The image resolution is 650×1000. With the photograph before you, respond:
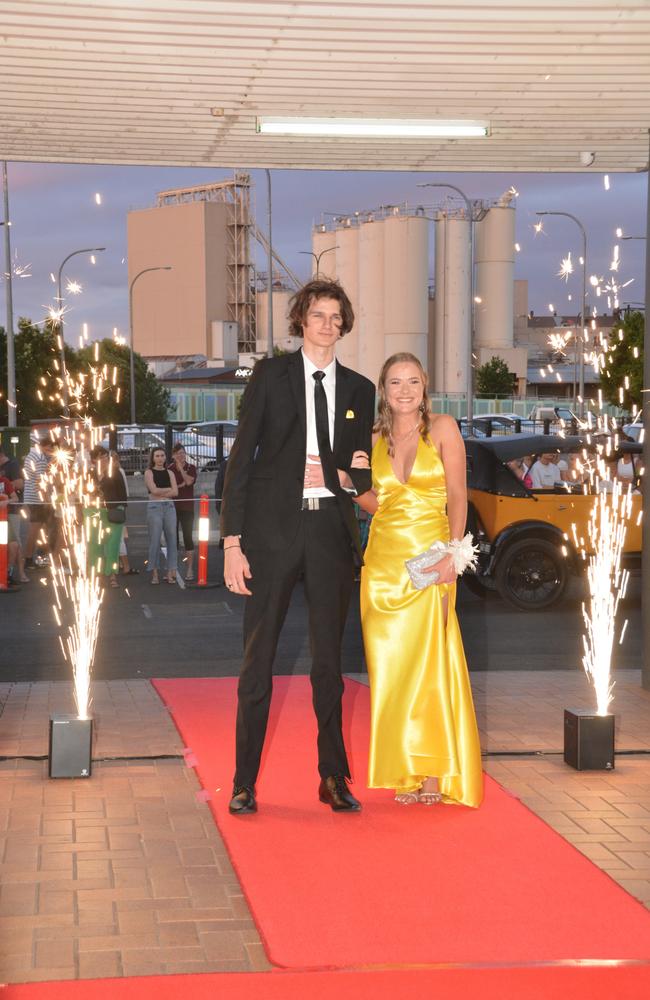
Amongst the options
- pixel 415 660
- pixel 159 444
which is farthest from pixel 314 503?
pixel 159 444

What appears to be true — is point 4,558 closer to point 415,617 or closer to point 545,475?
point 545,475

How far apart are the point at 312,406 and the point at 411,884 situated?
197cm

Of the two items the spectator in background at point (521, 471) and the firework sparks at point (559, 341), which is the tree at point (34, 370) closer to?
the firework sparks at point (559, 341)

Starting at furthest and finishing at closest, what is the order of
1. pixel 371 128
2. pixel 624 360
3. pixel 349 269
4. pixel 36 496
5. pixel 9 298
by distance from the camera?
pixel 349 269
pixel 624 360
pixel 9 298
pixel 36 496
pixel 371 128

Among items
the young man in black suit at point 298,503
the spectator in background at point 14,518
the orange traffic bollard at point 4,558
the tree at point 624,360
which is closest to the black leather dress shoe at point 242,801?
the young man in black suit at point 298,503

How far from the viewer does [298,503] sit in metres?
5.36

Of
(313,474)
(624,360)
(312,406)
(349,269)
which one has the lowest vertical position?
(313,474)

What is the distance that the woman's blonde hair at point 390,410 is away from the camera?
5621 millimetres

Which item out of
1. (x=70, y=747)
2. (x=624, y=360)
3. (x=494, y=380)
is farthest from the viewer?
(x=494, y=380)

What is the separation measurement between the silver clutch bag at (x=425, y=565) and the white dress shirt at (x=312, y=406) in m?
0.48

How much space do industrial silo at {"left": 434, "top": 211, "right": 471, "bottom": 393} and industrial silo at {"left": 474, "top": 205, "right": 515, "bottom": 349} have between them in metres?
2.46

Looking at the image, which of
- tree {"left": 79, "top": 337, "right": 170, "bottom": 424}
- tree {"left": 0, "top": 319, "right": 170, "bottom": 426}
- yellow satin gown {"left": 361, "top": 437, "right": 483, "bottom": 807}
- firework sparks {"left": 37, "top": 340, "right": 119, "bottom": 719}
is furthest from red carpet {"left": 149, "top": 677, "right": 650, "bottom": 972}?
tree {"left": 79, "top": 337, "right": 170, "bottom": 424}

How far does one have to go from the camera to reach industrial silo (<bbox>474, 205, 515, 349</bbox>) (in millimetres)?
90312

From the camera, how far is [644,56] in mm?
7598
